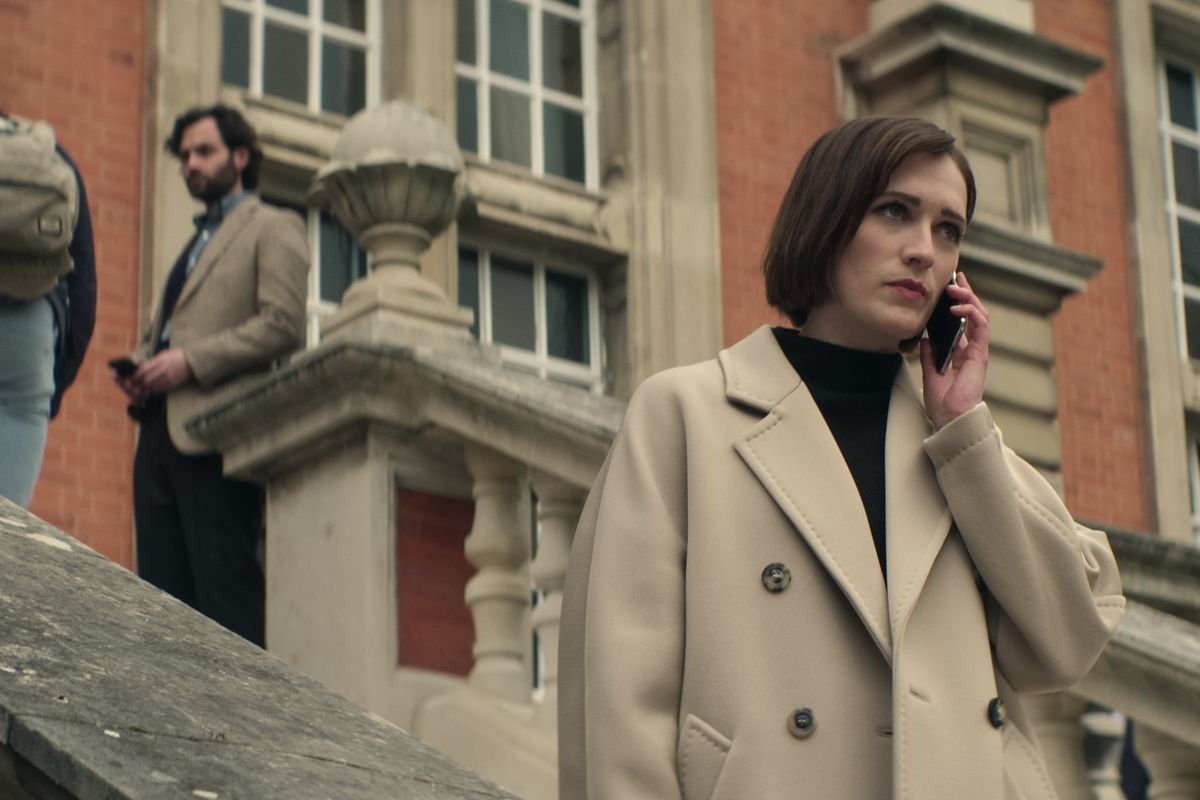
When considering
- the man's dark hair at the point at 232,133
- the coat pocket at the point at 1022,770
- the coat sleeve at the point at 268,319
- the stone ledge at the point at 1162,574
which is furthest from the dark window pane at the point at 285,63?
the coat pocket at the point at 1022,770

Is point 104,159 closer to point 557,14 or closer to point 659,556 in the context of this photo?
point 557,14

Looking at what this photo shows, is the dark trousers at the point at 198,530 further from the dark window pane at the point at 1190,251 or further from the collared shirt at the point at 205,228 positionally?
the dark window pane at the point at 1190,251

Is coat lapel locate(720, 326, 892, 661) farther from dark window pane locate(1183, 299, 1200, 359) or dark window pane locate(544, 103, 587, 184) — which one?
dark window pane locate(1183, 299, 1200, 359)

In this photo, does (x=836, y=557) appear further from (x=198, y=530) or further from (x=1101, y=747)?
(x=198, y=530)

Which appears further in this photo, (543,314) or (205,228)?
(543,314)

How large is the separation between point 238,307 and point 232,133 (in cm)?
60

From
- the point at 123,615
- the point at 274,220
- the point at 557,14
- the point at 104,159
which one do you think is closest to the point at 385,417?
the point at 274,220

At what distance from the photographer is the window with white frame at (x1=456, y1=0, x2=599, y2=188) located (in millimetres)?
11562

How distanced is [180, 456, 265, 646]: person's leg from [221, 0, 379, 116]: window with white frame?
16.2ft

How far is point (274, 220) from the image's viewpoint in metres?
6.18

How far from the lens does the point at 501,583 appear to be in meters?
5.07

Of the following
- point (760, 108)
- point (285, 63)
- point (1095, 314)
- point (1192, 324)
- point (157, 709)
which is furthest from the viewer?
point (1192, 324)

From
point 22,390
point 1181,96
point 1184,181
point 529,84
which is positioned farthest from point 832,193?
point 1181,96

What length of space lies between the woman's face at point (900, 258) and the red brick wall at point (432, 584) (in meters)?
2.25
